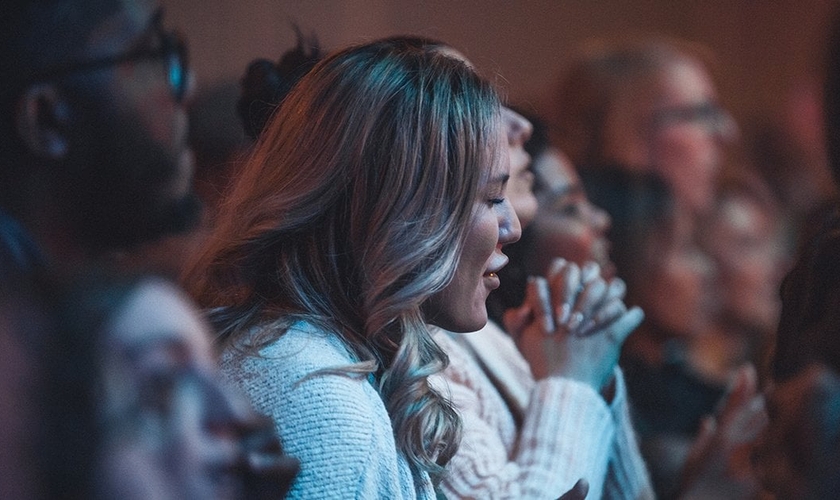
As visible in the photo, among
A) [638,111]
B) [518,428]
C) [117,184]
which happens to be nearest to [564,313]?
[518,428]

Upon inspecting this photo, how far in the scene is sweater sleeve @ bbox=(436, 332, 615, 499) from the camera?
1305 mm

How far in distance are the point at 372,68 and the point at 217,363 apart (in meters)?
0.38

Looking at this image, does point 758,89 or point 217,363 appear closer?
point 217,363

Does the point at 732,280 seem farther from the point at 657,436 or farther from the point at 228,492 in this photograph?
the point at 228,492

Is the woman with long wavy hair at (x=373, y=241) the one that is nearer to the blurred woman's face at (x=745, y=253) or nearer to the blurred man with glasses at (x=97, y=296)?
the blurred man with glasses at (x=97, y=296)

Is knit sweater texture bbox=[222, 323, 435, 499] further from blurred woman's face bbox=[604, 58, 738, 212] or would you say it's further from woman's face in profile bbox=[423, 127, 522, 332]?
blurred woman's face bbox=[604, 58, 738, 212]

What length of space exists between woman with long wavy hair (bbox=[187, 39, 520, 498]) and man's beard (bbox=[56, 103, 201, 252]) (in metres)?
0.15

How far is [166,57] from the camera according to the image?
53.4 inches

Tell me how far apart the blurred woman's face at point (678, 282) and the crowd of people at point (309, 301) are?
0.70 metres

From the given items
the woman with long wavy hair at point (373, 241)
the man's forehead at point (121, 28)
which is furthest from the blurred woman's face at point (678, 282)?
the man's forehead at point (121, 28)

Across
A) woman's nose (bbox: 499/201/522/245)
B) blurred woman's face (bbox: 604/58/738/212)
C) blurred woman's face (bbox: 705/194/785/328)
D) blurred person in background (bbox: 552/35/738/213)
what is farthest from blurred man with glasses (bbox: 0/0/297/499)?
blurred woman's face (bbox: 705/194/785/328)

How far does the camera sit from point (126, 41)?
129 centimetres

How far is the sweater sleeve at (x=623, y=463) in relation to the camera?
1.54 m

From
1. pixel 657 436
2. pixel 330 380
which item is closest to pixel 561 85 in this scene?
pixel 657 436
